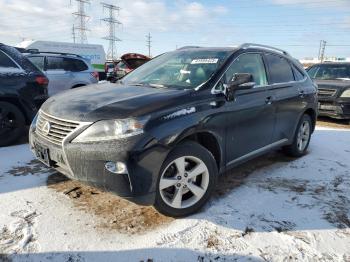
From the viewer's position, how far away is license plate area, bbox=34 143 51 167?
332 cm

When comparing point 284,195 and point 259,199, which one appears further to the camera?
point 284,195

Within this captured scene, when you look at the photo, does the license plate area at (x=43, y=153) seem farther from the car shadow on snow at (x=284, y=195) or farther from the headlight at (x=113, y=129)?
the car shadow on snow at (x=284, y=195)

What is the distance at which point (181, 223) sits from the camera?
130 inches

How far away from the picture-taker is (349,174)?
4.77 meters

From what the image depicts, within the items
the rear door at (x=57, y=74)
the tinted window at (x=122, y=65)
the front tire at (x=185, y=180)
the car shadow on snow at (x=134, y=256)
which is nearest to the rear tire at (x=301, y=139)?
the front tire at (x=185, y=180)

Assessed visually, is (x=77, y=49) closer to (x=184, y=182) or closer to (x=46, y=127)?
(x=46, y=127)

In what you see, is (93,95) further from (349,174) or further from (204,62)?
(349,174)

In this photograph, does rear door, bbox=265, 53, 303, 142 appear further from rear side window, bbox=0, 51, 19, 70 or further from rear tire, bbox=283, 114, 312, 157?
rear side window, bbox=0, 51, 19, 70

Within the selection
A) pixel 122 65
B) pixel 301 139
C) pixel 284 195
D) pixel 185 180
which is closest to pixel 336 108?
pixel 301 139

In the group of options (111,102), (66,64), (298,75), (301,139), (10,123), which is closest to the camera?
(111,102)

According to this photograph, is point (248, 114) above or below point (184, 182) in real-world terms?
above

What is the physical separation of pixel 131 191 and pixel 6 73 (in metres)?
3.76

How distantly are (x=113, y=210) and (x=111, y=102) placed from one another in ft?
3.53

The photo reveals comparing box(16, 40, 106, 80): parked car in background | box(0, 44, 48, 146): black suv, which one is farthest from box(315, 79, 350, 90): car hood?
box(16, 40, 106, 80): parked car in background
